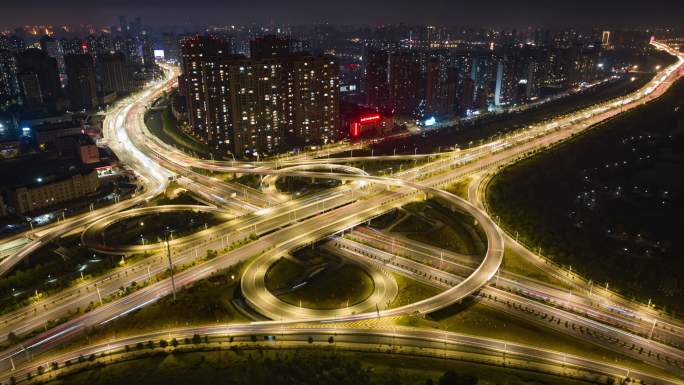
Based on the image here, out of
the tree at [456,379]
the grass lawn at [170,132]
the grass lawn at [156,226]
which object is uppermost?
the grass lawn at [170,132]

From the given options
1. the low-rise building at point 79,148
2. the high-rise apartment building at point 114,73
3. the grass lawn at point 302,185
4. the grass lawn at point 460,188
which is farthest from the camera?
the high-rise apartment building at point 114,73

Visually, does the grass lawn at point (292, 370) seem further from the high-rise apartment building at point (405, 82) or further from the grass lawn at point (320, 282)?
the high-rise apartment building at point (405, 82)

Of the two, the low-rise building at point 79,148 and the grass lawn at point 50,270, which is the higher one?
the low-rise building at point 79,148

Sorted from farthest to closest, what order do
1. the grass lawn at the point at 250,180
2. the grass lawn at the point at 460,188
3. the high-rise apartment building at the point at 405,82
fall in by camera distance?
the high-rise apartment building at the point at 405,82 < the grass lawn at the point at 250,180 < the grass lawn at the point at 460,188

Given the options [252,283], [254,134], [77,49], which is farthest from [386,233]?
[77,49]

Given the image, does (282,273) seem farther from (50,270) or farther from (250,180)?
(250,180)

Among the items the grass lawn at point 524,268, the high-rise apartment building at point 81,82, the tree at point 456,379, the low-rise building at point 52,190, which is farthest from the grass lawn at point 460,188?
the high-rise apartment building at point 81,82

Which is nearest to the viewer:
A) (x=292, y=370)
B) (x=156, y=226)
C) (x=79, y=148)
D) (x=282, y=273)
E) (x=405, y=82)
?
(x=292, y=370)

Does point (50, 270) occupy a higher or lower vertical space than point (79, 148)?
lower

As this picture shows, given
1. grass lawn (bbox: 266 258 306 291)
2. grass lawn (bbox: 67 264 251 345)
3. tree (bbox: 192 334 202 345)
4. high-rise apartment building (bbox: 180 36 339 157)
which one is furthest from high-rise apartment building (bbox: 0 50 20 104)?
tree (bbox: 192 334 202 345)

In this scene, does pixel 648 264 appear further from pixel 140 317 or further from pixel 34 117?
pixel 34 117

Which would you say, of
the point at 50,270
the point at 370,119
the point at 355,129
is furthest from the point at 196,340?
the point at 370,119
